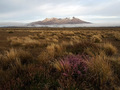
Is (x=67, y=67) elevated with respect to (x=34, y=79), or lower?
elevated

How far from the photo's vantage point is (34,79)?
8.55 ft

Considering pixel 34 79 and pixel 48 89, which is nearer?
pixel 48 89

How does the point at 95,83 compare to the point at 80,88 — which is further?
the point at 95,83

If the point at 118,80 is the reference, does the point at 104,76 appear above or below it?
above

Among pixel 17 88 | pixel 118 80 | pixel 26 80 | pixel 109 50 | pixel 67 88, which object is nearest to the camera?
pixel 67 88

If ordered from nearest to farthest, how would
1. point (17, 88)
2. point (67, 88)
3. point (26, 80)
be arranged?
point (67, 88) → point (17, 88) → point (26, 80)

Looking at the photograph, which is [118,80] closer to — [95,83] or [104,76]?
[104,76]

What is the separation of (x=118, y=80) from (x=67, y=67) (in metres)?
1.49

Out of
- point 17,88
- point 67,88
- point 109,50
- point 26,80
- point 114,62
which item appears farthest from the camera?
point 109,50

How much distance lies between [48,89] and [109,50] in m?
5.06

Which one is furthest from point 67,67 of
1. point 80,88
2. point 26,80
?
point 26,80

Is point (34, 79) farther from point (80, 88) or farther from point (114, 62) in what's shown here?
point (114, 62)

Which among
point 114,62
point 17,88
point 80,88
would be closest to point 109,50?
point 114,62

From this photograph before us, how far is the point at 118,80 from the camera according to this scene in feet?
8.79
